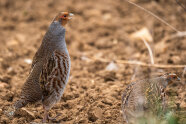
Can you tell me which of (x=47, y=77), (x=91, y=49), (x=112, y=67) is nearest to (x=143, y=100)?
(x=47, y=77)

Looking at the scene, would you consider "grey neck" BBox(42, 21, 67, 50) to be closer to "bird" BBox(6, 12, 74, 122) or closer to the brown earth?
"bird" BBox(6, 12, 74, 122)

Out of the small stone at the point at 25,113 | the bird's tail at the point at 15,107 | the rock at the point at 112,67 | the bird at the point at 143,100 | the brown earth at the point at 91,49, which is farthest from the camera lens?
the rock at the point at 112,67

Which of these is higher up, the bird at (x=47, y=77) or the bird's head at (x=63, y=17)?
the bird's head at (x=63, y=17)

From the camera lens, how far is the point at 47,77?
3674mm

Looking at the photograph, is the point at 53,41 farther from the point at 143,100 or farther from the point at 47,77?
the point at 143,100

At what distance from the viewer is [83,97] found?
14.0ft

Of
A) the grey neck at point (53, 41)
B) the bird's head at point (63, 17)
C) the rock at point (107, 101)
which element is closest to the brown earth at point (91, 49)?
the rock at point (107, 101)

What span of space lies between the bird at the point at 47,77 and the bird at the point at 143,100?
87 centimetres

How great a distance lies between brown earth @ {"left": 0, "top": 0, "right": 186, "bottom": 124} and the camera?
4.03 m

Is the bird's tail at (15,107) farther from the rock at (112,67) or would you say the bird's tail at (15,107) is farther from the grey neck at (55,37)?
the rock at (112,67)

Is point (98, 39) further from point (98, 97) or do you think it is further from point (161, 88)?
point (161, 88)

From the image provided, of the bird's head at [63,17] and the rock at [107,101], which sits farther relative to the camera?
the rock at [107,101]

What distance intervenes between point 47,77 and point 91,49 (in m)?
2.80

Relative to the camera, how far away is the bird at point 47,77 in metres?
3.69
